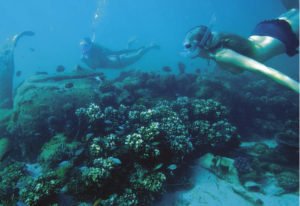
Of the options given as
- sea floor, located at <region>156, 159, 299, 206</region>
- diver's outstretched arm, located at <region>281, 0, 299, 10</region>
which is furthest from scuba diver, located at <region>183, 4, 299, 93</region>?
diver's outstretched arm, located at <region>281, 0, 299, 10</region>

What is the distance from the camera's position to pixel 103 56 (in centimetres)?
2352

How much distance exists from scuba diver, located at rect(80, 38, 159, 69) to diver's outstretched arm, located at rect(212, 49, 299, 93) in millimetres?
19797

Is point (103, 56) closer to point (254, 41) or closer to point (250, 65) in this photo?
point (254, 41)

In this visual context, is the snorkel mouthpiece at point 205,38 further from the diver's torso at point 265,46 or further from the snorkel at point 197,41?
the diver's torso at point 265,46

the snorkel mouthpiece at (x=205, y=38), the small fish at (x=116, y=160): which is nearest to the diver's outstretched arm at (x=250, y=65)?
the snorkel mouthpiece at (x=205, y=38)

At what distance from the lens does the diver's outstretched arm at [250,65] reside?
9.43 feet

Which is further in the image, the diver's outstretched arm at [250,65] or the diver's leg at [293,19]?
the diver's leg at [293,19]

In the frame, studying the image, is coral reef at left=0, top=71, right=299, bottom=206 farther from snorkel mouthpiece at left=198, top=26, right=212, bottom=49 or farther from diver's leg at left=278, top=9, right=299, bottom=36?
diver's leg at left=278, top=9, right=299, bottom=36

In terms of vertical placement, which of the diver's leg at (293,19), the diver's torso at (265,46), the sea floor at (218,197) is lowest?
the sea floor at (218,197)

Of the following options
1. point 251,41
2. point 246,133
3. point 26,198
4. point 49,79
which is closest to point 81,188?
point 26,198

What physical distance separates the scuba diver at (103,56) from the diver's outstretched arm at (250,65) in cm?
1980

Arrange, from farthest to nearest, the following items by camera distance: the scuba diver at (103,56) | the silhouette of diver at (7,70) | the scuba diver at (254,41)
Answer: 1. the scuba diver at (103,56)
2. the silhouette of diver at (7,70)
3. the scuba diver at (254,41)

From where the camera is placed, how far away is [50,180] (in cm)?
567

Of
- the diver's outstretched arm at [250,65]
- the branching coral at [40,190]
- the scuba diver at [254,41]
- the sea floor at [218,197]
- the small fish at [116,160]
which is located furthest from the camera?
the sea floor at [218,197]
